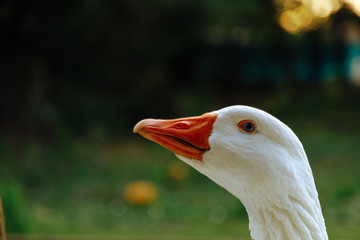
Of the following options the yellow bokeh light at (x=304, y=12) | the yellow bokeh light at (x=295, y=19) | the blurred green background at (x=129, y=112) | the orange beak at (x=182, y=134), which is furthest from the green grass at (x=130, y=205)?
the yellow bokeh light at (x=295, y=19)

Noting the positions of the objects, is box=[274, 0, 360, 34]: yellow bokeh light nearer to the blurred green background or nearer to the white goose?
the blurred green background

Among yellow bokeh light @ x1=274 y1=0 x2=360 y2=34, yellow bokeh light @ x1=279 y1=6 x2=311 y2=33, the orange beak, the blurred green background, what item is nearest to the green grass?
the blurred green background

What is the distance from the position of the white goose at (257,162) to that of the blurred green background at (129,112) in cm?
278

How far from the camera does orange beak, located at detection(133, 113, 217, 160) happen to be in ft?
4.10

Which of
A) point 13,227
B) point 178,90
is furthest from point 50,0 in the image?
point 178,90

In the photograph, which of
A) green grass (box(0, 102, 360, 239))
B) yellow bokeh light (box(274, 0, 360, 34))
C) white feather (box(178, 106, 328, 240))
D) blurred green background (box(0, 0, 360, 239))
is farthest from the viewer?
yellow bokeh light (box(274, 0, 360, 34))

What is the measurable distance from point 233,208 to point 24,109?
12.8 ft

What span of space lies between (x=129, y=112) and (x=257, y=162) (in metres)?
7.55

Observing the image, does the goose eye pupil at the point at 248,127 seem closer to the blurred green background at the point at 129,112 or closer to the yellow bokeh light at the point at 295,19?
the blurred green background at the point at 129,112

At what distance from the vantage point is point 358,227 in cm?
436

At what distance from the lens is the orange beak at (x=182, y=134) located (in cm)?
125

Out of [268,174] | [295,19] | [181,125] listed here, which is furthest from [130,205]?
[295,19]

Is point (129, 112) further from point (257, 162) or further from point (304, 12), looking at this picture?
point (257, 162)

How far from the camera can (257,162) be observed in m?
1.18
